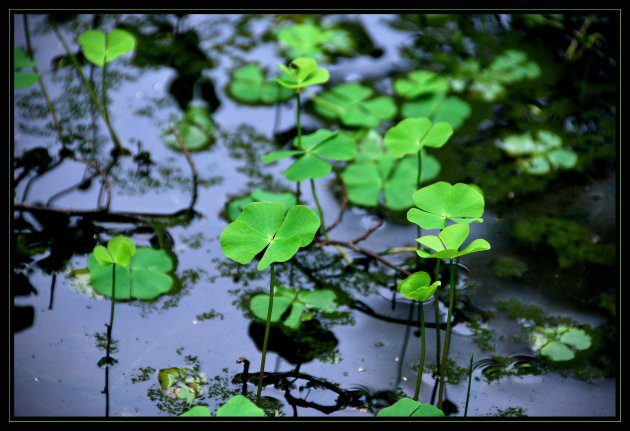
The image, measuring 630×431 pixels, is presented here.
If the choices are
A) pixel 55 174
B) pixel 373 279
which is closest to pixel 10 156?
pixel 55 174

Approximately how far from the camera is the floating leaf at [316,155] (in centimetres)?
158

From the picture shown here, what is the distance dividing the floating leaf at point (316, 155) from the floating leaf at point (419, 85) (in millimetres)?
509

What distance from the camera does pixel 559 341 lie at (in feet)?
4.82

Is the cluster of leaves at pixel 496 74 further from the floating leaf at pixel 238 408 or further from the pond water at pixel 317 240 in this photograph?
the floating leaf at pixel 238 408

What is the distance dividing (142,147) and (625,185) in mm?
1217

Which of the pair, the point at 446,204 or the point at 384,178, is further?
the point at 384,178

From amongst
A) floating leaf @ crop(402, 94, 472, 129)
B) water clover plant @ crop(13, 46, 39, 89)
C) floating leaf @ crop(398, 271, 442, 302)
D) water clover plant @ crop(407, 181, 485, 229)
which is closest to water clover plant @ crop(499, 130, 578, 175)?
floating leaf @ crop(402, 94, 472, 129)

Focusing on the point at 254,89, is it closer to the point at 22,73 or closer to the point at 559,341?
the point at 22,73

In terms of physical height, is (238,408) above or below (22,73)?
below

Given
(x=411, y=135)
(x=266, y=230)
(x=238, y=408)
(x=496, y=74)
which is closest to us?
(x=238, y=408)

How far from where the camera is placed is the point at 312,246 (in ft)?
5.49

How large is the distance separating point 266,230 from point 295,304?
0.83 ft

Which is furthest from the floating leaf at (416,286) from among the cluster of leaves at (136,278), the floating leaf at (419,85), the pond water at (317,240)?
the floating leaf at (419,85)

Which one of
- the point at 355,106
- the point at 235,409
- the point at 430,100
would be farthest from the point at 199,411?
the point at 430,100
